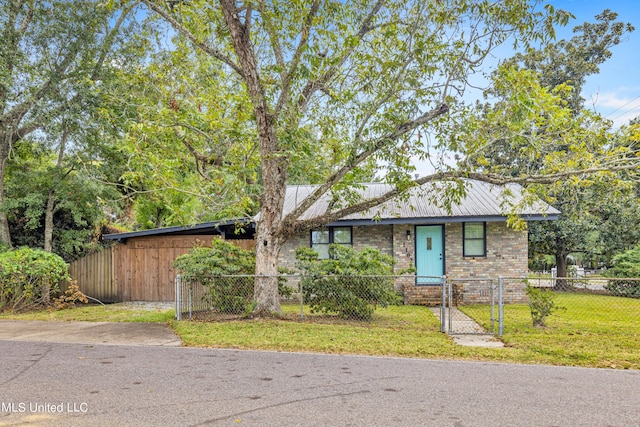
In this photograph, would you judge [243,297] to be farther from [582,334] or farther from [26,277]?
[582,334]

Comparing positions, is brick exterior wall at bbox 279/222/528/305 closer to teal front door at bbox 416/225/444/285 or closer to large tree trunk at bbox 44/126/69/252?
teal front door at bbox 416/225/444/285

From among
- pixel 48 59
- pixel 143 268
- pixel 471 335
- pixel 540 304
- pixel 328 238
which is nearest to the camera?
pixel 471 335

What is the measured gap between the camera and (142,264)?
1523 centimetres

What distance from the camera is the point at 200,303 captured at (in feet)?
34.8

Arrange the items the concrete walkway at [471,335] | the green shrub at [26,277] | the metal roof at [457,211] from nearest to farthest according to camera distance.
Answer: the concrete walkway at [471,335] < the green shrub at [26,277] < the metal roof at [457,211]

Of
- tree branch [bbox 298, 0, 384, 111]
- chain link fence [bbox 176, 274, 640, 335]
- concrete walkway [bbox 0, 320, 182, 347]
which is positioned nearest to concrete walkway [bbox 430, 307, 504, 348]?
chain link fence [bbox 176, 274, 640, 335]

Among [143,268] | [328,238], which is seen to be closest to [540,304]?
[328,238]

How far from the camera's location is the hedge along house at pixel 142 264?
14875 millimetres

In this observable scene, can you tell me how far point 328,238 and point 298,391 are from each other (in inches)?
393

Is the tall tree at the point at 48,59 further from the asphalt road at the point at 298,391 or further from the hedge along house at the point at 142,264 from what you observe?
the asphalt road at the point at 298,391

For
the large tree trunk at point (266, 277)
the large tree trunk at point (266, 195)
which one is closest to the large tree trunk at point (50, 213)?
the large tree trunk at point (266, 195)

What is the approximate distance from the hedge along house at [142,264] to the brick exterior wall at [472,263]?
509cm

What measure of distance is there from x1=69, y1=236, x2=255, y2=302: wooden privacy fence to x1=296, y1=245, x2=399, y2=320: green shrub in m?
5.74

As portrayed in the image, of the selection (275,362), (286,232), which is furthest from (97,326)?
(275,362)
